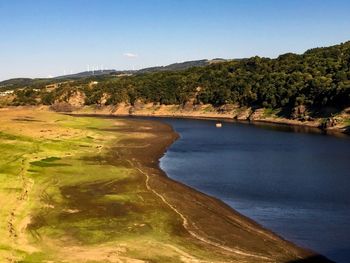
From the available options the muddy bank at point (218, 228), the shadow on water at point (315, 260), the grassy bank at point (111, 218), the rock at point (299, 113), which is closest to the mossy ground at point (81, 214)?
the grassy bank at point (111, 218)

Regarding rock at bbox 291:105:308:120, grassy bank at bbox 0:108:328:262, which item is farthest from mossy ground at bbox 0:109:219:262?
rock at bbox 291:105:308:120

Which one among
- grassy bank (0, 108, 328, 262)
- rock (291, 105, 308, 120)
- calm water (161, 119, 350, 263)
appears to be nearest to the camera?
grassy bank (0, 108, 328, 262)

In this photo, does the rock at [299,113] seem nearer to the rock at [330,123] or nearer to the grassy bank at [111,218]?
the rock at [330,123]

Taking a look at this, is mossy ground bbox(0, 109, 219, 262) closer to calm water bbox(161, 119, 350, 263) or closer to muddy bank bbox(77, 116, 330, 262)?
muddy bank bbox(77, 116, 330, 262)

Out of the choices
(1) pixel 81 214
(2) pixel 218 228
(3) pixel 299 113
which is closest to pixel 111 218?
(1) pixel 81 214

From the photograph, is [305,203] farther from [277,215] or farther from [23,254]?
[23,254]

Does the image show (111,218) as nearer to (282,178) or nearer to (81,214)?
(81,214)
